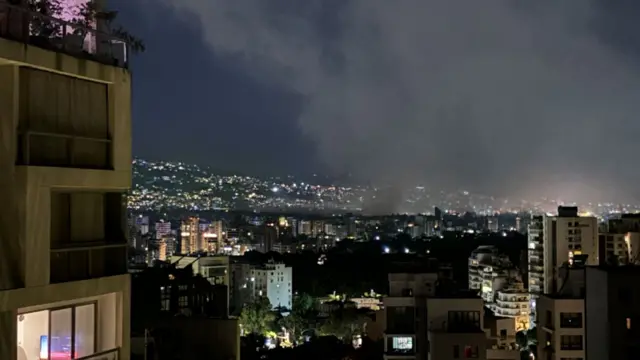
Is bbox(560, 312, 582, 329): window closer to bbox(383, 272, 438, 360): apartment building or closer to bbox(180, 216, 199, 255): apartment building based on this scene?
bbox(383, 272, 438, 360): apartment building

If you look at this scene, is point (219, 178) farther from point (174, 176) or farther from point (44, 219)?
point (44, 219)

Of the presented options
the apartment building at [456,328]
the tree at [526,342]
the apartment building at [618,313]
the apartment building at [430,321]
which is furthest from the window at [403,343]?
the tree at [526,342]

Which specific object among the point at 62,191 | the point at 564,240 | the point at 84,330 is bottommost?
the point at 564,240

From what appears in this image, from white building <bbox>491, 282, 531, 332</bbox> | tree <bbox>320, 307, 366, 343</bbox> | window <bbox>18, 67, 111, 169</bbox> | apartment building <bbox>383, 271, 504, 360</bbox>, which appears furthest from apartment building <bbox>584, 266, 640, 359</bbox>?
white building <bbox>491, 282, 531, 332</bbox>

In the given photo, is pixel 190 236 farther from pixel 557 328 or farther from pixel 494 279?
pixel 557 328

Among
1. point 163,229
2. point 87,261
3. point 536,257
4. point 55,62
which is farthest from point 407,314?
point 163,229

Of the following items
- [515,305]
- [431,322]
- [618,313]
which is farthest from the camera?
[515,305]
